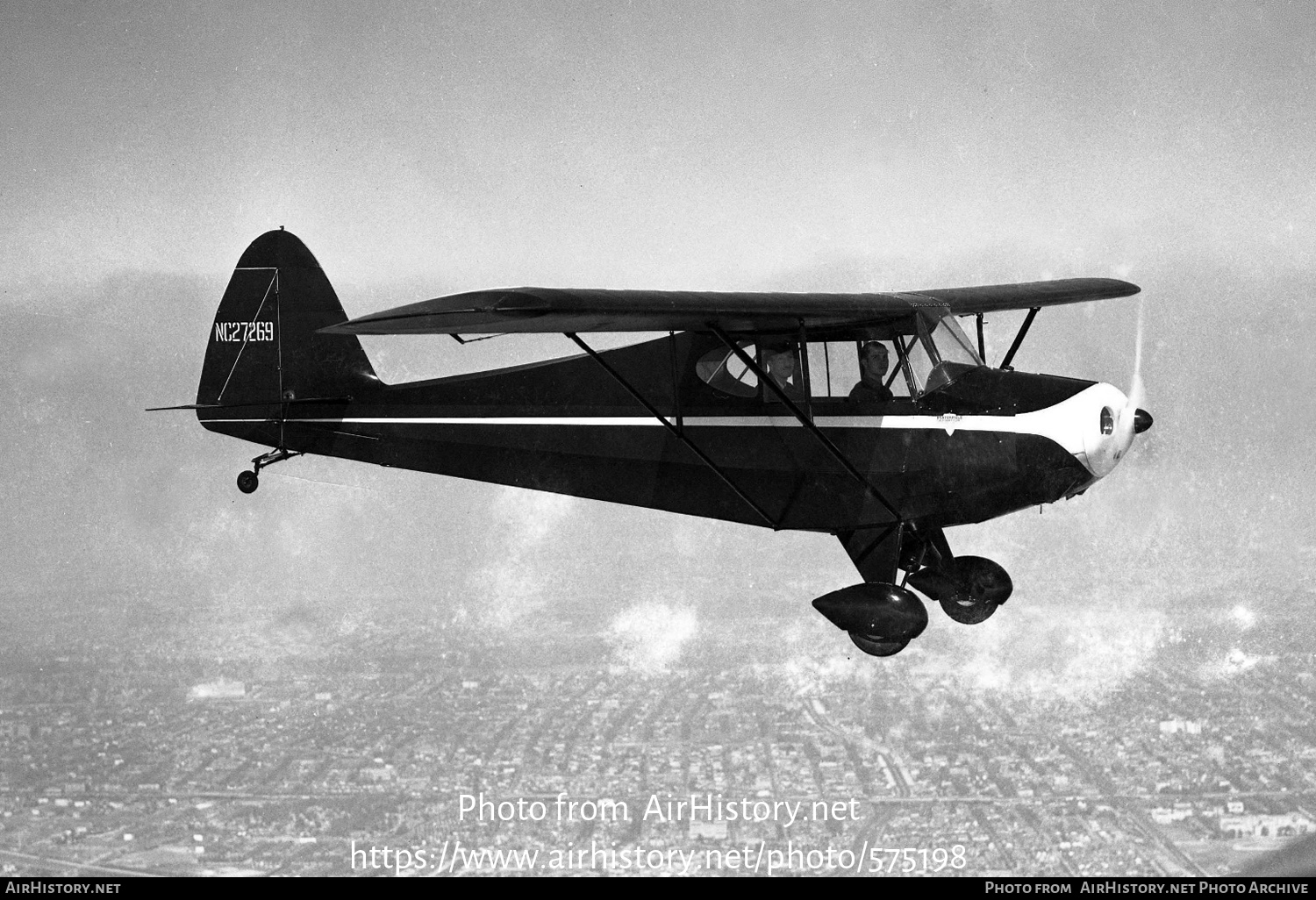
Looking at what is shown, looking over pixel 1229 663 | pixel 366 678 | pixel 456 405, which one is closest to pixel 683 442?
pixel 456 405

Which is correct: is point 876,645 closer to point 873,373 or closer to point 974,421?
point 974,421

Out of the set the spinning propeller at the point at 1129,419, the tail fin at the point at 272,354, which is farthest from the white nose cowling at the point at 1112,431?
the tail fin at the point at 272,354

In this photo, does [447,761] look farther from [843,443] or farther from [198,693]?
[843,443]

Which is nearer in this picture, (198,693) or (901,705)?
(901,705)

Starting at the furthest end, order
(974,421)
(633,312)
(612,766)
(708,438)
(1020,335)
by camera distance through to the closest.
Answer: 1. (612,766)
2. (1020,335)
3. (708,438)
4. (974,421)
5. (633,312)

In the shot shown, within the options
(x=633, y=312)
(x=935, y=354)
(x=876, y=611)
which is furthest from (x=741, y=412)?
(x=876, y=611)

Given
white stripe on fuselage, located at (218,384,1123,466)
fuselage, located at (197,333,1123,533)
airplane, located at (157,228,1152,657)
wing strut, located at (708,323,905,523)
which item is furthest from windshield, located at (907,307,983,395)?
wing strut, located at (708,323,905,523)
